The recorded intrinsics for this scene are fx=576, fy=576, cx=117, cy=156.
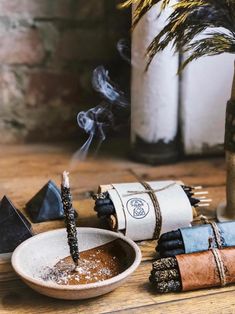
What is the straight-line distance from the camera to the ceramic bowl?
0.93m

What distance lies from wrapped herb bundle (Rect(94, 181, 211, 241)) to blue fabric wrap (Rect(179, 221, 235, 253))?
0.10 metres

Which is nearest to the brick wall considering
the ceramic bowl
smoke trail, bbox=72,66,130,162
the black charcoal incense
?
smoke trail, bbox=72,66,130,162

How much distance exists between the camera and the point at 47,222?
1.32 m

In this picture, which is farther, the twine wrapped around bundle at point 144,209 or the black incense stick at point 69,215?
the twine wrapped around bundle at point 144,209

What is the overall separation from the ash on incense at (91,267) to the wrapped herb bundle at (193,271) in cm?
8

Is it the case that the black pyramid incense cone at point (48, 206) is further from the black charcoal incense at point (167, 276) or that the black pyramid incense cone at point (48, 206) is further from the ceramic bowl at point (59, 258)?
the black charcoal incense at point (167, 276)

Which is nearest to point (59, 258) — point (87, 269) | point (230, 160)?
point (87, 269)

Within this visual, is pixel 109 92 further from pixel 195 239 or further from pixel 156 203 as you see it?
pixel 195 239

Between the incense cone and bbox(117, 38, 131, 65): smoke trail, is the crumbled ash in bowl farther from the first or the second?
bbox(117, 38, 131, 65): smoke trail

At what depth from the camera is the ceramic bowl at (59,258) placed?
0.93 metres

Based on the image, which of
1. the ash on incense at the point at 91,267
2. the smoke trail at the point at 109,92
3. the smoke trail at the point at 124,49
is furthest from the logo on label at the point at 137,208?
the smoke trail at the point at 124,49

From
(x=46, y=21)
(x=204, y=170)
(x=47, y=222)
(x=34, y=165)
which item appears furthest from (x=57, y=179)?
(x=46, y=21)

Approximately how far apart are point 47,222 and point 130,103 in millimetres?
569

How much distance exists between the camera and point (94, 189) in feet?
5.02
